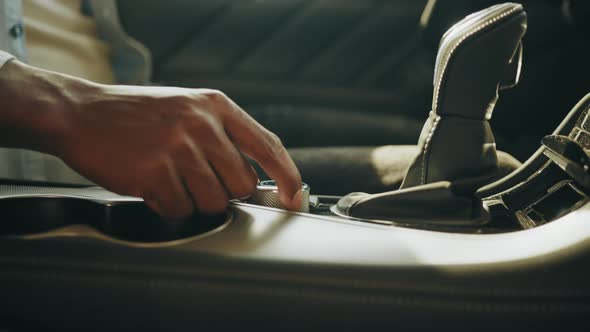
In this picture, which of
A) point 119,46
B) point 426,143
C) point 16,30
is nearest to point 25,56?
point 16,30

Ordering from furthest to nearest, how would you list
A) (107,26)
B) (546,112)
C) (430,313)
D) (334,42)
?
(334,42)
(107,26)
(546,112)
(430,313)

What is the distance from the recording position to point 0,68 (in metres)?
0.36

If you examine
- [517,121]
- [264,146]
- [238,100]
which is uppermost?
[264,146]

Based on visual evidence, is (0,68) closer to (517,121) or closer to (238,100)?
(238,100)

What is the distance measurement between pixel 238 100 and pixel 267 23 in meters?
0.27

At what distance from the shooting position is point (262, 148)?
0.37m

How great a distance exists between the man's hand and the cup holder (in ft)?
0.11

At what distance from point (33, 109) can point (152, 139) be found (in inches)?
4.2

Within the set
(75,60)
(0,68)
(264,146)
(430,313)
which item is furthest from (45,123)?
(75,60)

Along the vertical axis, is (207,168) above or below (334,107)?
above

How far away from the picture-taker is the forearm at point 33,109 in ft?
1.12

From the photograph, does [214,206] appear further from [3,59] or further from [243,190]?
[3,59]

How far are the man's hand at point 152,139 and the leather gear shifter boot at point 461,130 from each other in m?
0.16

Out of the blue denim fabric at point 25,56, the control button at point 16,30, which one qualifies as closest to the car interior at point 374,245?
the blue denim fabric at point 25,56
